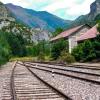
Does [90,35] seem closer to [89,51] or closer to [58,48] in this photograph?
[89,51]

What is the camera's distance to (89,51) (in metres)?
54.2

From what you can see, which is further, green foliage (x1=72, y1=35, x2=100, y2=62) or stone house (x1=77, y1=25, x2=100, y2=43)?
stone house (x1=77, y1=25, x2=100, y2=43)

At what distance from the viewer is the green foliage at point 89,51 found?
2071 inches

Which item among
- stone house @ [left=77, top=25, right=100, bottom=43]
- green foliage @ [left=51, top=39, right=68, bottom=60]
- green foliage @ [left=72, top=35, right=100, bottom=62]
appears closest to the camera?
green foliage @ [left=72, top=35, right=100, bottom=62]

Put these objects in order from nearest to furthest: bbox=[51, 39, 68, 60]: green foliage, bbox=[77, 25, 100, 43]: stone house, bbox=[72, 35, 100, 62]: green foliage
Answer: bbox=[72, 35, 100, 62]: green foliage, bbox=[77, 25, 100, 43]: stone house, bbox=[51, 39, 68, 60]: green foliage

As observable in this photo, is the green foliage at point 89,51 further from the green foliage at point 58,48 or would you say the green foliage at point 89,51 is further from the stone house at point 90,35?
the green foliage at point 58,48

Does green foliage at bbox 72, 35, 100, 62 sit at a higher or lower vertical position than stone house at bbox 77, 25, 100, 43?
lower

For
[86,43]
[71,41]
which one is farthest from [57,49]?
[86,43]

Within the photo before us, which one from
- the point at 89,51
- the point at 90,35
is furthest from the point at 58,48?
the point at 89,51

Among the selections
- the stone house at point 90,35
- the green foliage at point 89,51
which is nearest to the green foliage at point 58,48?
the stone house at point 90,35

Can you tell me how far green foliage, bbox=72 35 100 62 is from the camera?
52594mm

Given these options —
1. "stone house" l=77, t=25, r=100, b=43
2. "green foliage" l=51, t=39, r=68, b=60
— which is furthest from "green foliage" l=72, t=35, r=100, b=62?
"green foliage" l=51, t=39, r=68, b=60

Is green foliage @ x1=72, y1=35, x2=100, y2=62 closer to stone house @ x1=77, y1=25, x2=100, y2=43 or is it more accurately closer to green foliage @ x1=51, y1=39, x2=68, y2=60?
stone house @ x1=77, y1=25, x2=100, y2=43

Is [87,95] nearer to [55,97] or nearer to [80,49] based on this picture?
[55,97]
